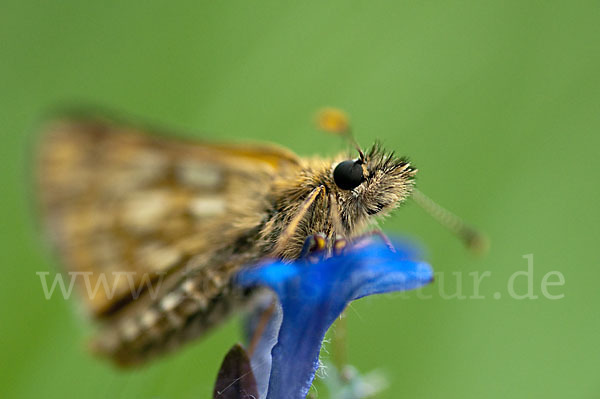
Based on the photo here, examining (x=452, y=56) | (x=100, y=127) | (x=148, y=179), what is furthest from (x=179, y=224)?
(x=452, y=56)

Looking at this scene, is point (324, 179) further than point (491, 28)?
No

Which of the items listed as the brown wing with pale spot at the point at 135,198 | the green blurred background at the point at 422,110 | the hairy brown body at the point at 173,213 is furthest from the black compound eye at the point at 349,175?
the green blurred background at the point at 422,110

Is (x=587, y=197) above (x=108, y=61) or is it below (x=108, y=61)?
above

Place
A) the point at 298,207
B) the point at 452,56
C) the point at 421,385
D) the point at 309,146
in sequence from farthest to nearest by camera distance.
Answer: the point at 452,56, the point at 309,146, the point at 421,385, the point at 298,207

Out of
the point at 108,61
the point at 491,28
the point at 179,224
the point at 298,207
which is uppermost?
the point at 491,28

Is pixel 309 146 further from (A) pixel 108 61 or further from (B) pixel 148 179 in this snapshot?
(B) pixel 148 179

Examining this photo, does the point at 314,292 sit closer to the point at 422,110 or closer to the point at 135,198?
the point at 135,198

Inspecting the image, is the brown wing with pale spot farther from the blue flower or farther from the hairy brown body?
the blue flower
